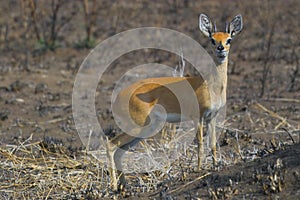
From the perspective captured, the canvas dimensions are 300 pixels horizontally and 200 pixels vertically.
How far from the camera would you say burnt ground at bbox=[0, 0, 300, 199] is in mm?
6145

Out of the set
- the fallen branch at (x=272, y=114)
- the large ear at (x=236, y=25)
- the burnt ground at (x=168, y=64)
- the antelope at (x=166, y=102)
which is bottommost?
the fallen branch at (x=272, y=114)

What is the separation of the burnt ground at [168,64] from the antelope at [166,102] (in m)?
0.36

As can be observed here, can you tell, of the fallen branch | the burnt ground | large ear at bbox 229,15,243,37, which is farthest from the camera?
the fallen branch

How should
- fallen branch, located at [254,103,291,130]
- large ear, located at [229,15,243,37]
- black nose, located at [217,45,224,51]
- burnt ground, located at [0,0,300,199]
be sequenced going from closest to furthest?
burnt ground, located at [0,0,300,199] < black nose, located at [217,45,224,51] < large ear, located at [229,15,243,37] < fallen branch, located at [254,103,291,130]

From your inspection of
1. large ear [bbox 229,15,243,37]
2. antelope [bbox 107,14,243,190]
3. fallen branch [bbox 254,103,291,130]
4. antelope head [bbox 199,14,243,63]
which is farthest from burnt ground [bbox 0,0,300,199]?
large ear [bbox 229,15,243,37]

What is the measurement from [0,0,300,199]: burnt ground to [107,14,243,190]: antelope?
0.36m

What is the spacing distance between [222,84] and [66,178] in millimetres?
1940

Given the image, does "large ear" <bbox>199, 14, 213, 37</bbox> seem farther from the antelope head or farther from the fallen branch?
the fallen branch

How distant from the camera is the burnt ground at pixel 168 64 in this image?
6145mm

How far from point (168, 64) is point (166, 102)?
6747 millimetres

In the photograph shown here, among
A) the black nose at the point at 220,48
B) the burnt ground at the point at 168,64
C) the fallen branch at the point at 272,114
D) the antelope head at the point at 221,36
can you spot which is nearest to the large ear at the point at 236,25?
the antelope head at the point at 221,36

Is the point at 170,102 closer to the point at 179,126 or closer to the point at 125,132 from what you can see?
the point at 125,132

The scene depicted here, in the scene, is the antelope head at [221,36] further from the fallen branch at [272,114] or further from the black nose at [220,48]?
the fallen branch at [272,114]

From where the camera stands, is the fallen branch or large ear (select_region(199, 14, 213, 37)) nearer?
large ear (select_region(199, 14, 213, 37))
